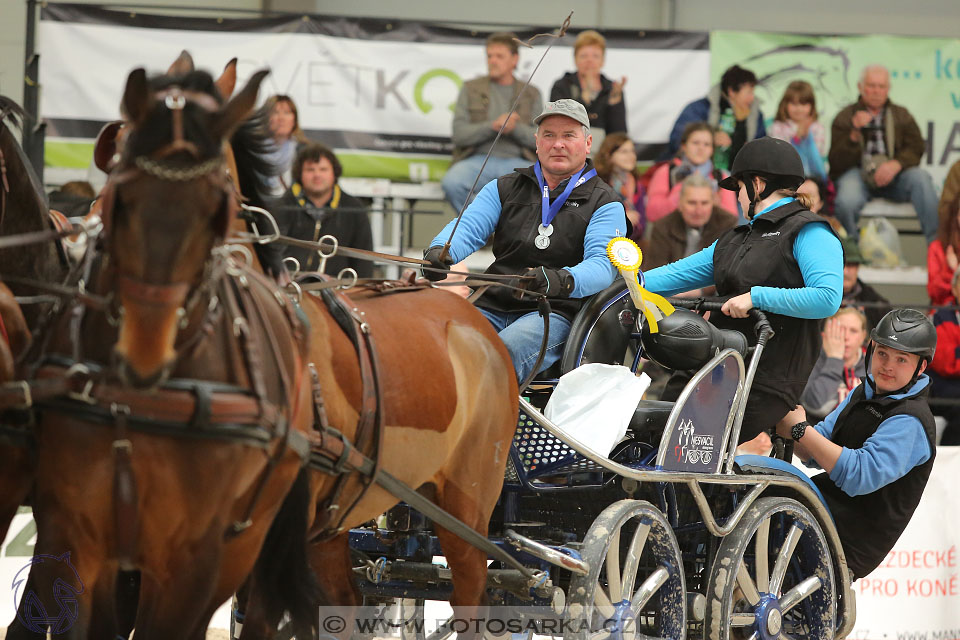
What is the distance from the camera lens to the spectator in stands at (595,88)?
845 cm

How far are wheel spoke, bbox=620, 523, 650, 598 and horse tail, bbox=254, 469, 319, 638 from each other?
135 centimetres

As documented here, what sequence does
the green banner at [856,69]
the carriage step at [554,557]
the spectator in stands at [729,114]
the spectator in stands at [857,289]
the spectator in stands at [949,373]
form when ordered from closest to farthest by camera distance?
the carriage step at [554,557], the spectator in stands at [949,373], the spectator in stands at [857,289], the spectator in stands at [729,114], the green banner at [856,69]

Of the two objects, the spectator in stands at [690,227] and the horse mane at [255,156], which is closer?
the horse mane at [255,156]

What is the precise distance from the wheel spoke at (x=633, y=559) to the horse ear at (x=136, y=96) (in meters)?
2.48

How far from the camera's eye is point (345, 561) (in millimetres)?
3979

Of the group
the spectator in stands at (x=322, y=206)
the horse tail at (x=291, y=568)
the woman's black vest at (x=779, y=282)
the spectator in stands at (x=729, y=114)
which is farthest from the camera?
the spectator in stands at (x=729, y=114)

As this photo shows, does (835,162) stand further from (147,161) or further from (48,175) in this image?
(147,161)

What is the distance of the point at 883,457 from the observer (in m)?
4.74

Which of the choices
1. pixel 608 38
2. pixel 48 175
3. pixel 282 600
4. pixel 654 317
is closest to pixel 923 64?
pixel 608 38

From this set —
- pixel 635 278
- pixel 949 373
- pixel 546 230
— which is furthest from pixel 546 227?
pixel 949 373

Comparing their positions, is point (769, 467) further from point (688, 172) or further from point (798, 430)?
point (688, 172)

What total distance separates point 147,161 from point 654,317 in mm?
2451

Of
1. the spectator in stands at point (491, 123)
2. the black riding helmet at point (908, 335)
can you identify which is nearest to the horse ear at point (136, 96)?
the black riding helmet at point (908, 335)

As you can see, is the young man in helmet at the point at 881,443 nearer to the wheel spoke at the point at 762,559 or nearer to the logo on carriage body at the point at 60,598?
the wheel spoke at the point at 762,559
